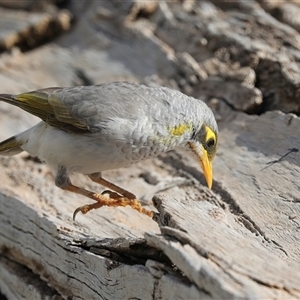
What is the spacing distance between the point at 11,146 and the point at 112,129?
4.06 ft

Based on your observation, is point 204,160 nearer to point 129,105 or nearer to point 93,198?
point 129,105

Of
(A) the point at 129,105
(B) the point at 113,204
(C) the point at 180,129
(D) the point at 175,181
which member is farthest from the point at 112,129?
(D) the point at 175,181

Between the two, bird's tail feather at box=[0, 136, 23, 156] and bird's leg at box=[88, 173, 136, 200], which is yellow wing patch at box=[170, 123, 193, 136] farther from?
bird's tail feather at box=[0, 136, 23, 156]

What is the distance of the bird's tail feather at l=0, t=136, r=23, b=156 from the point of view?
534 centimetres

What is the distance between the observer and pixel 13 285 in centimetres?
500

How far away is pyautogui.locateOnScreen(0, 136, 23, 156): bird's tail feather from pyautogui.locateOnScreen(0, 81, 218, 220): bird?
5.7 inches

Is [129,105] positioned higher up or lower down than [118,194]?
higher up

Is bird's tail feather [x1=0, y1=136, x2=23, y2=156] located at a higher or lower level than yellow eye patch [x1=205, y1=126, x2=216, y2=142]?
lower

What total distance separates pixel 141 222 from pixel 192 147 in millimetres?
744

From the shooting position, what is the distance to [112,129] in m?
4.55

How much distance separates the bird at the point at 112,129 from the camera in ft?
15.0

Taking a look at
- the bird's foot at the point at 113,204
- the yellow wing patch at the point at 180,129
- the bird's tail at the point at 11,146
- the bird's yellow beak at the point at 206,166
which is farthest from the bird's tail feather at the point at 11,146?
the bird's yellow beak at the point at 206,166

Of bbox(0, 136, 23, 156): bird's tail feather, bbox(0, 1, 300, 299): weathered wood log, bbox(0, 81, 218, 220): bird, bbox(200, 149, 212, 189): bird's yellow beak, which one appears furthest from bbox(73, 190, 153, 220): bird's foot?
bbox(0, 136, 23, 156): bird's tail feather

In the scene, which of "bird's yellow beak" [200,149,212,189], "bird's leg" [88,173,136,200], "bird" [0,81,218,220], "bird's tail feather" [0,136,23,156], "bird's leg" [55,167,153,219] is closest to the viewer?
"bird" [0,81,218,220]
